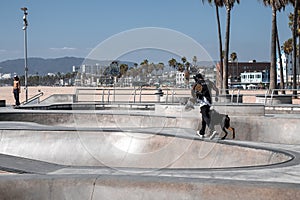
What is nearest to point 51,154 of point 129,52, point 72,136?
point 72,136

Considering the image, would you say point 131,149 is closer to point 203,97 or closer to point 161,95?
point 203,97

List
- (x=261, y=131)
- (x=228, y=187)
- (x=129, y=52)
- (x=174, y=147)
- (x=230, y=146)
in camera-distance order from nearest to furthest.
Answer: (x=228, y=187), (x=129, y=52), (x=230, y=146), (x=174, y=147), (x=261, y=131)

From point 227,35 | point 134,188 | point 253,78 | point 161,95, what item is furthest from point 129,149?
point 253,78

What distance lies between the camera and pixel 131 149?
1237cm

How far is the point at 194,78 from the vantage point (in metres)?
11.2

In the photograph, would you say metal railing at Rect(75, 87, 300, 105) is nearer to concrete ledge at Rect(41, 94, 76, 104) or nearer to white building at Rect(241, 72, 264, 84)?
concrete ledge at Rect(41, 94, 76, 104)

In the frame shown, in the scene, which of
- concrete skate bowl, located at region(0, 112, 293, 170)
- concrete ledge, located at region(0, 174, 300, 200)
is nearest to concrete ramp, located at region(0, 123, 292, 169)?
concrete skate bowl, located at region(0, 112, 293, 170)

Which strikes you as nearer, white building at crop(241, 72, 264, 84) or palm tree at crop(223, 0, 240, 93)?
palm tree at crop(223, 0, 240, 93)

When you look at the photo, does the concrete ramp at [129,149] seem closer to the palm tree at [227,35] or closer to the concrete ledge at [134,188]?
the concrete ledge at [134,188]

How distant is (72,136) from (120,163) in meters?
1.93

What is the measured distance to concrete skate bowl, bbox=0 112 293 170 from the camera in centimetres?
1068

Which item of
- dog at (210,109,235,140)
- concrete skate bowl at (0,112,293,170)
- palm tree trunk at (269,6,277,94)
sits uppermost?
palm tree trunk at (269,6,277,94)

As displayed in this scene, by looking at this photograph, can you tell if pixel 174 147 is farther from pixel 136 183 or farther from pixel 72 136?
pixel 136 183

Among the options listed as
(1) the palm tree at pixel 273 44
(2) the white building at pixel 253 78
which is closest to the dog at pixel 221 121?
(1) the palm tree at pixel 273 44
